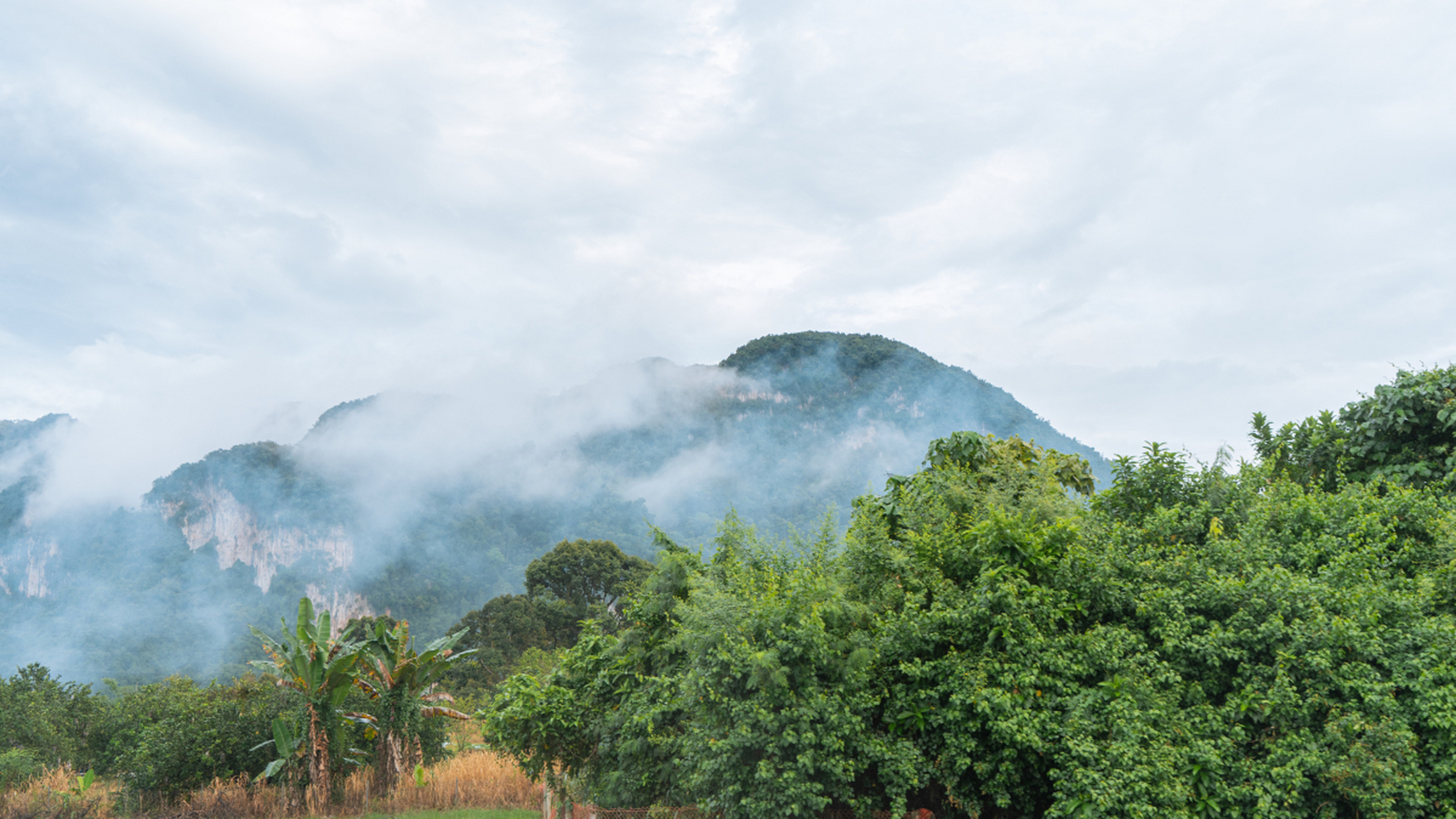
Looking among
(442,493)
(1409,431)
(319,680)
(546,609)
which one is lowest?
(546,609)

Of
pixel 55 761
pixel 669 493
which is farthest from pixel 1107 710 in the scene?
→ pixel 669 493

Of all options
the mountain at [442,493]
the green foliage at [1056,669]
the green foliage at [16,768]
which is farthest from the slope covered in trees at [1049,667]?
the mountain at [442,493]

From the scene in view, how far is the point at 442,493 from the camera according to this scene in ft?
342

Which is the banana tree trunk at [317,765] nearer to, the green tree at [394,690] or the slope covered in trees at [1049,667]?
the green tree at [394,690]

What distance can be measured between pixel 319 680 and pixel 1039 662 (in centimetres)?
1076

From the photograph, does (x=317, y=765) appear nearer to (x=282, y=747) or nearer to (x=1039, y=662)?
(x=282, y=747)

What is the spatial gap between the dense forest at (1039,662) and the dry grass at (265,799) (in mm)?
3909

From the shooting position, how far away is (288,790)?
40.9ft

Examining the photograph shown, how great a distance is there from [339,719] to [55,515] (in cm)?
10269

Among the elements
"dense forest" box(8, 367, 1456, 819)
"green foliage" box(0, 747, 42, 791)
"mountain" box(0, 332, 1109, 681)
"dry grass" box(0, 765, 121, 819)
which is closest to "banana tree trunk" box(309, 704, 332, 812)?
"dry grass" box(0, 765, 121, 819)

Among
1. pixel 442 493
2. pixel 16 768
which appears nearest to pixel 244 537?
pixel 442 493

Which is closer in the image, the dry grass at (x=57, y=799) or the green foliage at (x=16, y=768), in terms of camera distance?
the dry grass at (x=57, y=799)

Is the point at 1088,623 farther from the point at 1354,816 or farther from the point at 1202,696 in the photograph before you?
the point at 1354,816

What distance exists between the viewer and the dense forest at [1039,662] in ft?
22.2
